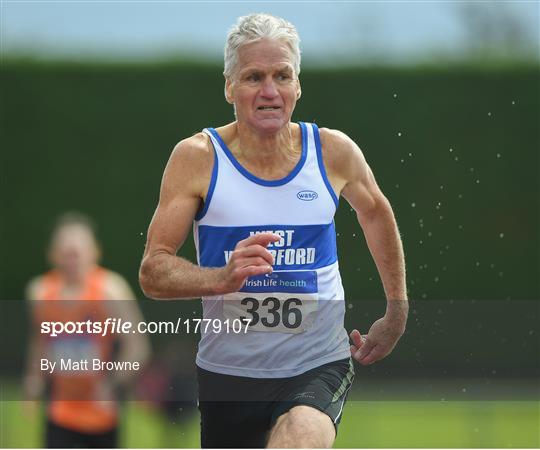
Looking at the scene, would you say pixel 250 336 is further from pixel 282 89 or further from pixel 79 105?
pixel 79 105

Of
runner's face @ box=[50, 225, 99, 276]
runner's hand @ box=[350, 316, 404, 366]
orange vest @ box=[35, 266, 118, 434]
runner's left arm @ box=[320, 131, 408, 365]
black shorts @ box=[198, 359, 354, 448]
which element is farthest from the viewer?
runner's face @ box=[50, 225, 99, 276]

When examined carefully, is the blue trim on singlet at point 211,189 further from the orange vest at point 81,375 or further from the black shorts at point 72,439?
the black shorts at point 72,439

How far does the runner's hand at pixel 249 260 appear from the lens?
424cm

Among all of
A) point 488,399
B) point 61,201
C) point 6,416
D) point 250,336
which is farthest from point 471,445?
point 250,336

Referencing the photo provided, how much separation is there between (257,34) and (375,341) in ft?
4.82

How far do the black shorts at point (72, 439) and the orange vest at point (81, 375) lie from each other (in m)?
0.03

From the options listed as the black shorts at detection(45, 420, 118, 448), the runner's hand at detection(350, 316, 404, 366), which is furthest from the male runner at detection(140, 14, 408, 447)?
the black shorts at detection(45, 420, 118, 448)

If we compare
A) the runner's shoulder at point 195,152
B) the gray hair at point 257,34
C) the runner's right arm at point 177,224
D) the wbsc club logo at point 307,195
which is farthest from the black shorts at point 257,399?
the gray hair at point 257,34

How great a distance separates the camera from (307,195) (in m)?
4.83

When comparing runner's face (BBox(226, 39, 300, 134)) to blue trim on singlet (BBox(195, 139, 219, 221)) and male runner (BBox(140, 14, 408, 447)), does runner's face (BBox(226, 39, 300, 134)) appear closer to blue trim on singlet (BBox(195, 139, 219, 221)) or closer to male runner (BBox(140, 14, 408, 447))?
male runner (BBox(140, 14, 408, 447))

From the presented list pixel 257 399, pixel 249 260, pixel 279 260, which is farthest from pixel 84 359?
pixel 249 260

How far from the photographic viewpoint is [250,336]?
16.1 feet

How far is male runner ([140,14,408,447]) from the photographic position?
4.75 metres

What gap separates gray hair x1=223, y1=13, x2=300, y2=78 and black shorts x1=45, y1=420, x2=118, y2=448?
3309 mm
